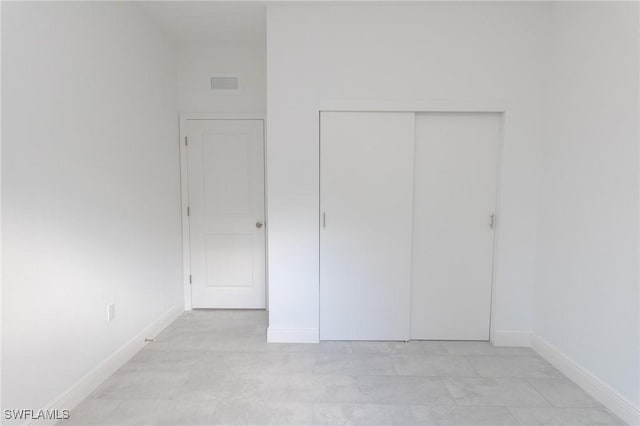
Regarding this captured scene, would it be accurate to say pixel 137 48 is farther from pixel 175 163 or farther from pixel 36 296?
pixel 36 296

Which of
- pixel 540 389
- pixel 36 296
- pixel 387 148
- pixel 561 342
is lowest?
pixel 540 389

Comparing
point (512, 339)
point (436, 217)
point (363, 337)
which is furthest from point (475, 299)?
point (363, 337)

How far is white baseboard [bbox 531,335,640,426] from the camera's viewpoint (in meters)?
1.66

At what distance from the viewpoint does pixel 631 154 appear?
1.66 meters

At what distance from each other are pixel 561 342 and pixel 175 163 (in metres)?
3.59

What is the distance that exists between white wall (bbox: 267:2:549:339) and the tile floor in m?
0.67

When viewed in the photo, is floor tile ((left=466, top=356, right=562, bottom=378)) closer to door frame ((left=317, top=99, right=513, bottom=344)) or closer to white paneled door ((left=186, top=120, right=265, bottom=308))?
door frame ((left=317, top=99, right=513, bottom=344))

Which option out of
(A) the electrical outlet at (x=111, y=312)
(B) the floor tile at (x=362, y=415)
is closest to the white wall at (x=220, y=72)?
(A) the electrical outlet at (x=111, y=312)

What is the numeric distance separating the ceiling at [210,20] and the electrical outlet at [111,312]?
90.6 inches

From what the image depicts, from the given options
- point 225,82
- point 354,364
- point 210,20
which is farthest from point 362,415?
point 210,20

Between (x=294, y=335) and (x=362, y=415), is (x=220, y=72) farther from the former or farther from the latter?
(x=362, y=415)

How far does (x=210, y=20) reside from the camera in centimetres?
257

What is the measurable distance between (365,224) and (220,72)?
2106 mm

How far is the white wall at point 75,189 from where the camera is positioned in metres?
1.44
